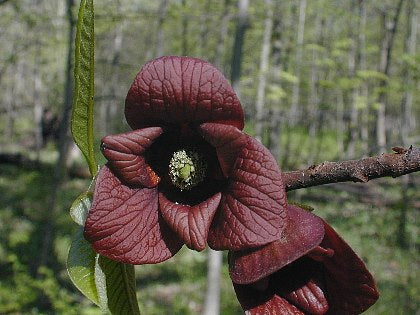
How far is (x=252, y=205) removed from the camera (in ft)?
2.07

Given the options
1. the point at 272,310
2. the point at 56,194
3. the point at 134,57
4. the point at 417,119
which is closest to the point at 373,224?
the point at 56,194

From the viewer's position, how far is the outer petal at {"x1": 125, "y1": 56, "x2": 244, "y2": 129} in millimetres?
633

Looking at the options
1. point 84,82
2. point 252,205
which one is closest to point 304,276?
point 252,205

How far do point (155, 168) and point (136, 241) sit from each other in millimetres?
129

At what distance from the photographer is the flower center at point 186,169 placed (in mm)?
692

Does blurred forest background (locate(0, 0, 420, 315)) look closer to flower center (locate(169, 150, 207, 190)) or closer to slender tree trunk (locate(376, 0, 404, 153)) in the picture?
slender tree trunk (locate(376, 0, 404, 153))

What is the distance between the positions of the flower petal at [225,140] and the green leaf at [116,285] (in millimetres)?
194

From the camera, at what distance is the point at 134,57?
62.1ft

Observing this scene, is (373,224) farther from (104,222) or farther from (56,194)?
(104,222)

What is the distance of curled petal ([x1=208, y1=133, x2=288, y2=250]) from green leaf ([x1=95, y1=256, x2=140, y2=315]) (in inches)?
5.1

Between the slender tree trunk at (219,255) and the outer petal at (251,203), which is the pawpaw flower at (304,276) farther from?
the slender tree trunk at (219,255)

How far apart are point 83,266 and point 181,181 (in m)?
0.17

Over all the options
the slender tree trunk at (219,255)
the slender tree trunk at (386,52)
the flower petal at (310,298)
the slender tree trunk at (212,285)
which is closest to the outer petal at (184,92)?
the flower petal at (310,298)

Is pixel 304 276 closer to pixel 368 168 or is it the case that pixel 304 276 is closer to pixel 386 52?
pixel 368 168
